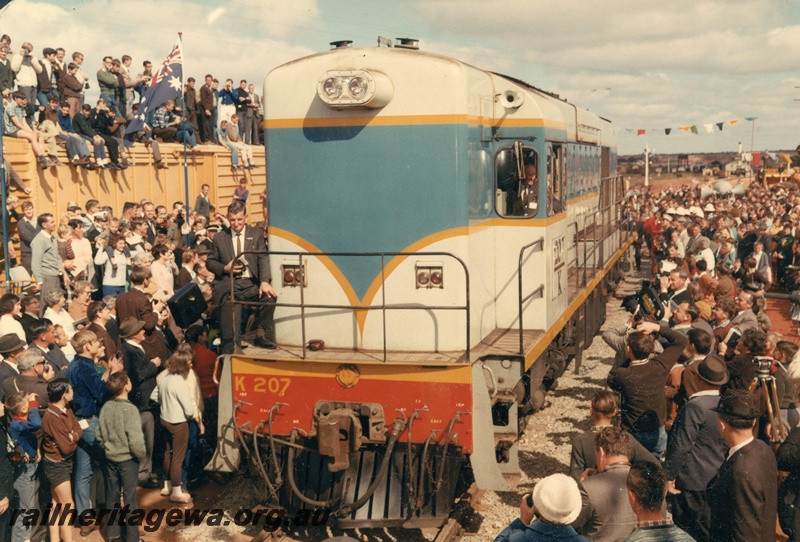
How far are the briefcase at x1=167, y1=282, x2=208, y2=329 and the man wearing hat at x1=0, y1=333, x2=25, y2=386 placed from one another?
8.10ft

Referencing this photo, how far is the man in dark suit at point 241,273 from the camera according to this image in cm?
811

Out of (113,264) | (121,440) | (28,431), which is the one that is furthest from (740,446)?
(113,264)

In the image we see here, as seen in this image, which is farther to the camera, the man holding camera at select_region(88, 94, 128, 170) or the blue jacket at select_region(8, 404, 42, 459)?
the man holding camera at select_region(88, 94, 128, 170)

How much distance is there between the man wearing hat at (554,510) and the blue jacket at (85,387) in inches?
191

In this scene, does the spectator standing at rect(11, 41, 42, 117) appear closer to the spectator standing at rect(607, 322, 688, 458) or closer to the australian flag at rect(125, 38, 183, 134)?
the australian flag at rect(125, 38, 183, 134)

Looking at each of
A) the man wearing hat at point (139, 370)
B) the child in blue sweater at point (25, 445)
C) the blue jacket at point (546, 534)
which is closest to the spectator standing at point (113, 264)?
the man wearing hat at point (139, 370)

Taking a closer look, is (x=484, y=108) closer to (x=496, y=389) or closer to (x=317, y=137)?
(x=317, y=137)

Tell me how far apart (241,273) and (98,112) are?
10.5 metres

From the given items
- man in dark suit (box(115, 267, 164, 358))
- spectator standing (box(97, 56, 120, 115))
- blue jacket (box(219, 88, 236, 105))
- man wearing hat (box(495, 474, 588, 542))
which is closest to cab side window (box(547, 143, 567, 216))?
man in dark suit (box(115, 267, 164, 358))

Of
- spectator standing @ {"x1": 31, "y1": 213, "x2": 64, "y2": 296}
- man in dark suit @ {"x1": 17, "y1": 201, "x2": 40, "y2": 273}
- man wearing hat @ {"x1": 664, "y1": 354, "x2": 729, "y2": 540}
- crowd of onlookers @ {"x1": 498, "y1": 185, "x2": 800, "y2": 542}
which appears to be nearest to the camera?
crowd of onlookers @ {"x1": 498, "y1": 185, "x2": 800, "y2": 542}

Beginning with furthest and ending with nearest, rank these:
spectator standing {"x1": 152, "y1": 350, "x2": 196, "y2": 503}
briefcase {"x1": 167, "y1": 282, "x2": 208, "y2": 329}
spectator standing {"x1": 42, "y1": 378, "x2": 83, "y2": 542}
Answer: briefcase {"x1": 167, "y1": 282, "x2": 208, "y2": 329} → spectator standing {"x1": 152, "y1": 350, "x2": 196, "y2": 503} → spectator standing {"x1": 42, "y1": 378, "x2": 83, "y2": 542}

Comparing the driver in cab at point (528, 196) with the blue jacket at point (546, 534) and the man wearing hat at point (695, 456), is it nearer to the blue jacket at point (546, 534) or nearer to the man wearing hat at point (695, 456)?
the man wearing hat at point (695, 456)

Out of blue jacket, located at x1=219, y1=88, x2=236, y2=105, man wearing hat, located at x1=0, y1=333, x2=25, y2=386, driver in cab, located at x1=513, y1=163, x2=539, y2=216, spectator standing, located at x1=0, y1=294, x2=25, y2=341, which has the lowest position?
man wearing hat, located at x1=0, y1=333, x2=25, y2=386

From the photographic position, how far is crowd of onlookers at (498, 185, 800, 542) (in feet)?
14.4
